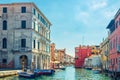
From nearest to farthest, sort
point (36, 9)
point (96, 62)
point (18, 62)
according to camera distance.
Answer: point (18, 62) → point (36, 9) → point (96, 62)

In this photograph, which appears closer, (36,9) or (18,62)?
(18,62)

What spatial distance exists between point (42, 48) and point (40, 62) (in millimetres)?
4177

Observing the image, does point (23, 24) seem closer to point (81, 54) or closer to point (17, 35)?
point (17, 35)

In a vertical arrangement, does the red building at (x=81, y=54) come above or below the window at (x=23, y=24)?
below

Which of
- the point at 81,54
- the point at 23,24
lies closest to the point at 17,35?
the point at 23,24

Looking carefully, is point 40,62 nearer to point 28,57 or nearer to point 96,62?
point 28,57

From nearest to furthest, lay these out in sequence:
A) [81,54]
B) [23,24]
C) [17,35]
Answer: [17,35], [23,24], [81,54]

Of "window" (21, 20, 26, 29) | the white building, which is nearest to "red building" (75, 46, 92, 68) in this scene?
the white building

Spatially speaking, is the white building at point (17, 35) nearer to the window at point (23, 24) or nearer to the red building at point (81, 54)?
the window at point (23, 24)

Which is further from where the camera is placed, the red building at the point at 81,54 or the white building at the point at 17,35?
the red building at the point at 81,54

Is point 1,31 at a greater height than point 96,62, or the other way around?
point 1,31

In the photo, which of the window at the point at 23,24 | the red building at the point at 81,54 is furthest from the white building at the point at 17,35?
the red building at the point at 81,54

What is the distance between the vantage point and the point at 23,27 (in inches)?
2172

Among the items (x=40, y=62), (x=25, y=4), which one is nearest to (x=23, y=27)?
(x=25, y=4)
